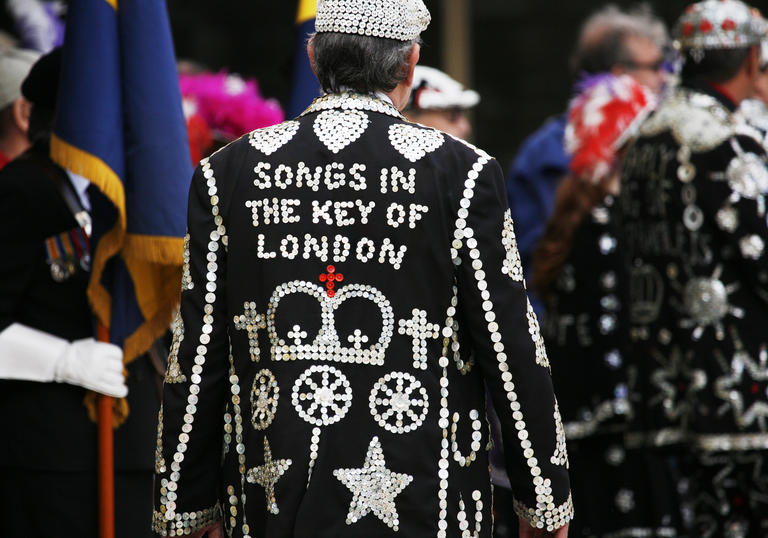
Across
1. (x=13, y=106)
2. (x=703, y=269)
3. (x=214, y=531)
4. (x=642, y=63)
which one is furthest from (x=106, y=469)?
(x=642, y=63)

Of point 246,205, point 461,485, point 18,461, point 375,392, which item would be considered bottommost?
point 18,461

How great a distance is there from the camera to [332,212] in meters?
2.50

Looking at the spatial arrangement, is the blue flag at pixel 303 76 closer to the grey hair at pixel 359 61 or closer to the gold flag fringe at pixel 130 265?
the gold flag fringe at pixel 130 265

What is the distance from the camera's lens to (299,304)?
8.16ft

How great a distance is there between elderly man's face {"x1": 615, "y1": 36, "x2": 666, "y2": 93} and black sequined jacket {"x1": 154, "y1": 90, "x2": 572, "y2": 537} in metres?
3.71

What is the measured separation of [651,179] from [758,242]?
50 centimetres

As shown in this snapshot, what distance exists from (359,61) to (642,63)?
3.78 meters

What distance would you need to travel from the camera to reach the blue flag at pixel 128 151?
11.6ft

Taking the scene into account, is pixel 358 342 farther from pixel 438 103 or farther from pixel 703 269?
pixel 438 103

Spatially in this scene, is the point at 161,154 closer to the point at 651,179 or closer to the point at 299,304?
the point at 299,304

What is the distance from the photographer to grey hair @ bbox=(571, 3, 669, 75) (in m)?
6.06

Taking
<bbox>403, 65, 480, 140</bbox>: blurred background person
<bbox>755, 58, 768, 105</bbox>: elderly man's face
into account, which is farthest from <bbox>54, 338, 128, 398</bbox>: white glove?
<bbox>755, 58, 768, 105</bbox>: elderly man's face

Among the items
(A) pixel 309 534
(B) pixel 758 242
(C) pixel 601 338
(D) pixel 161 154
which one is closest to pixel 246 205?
(A) pixel 309 534

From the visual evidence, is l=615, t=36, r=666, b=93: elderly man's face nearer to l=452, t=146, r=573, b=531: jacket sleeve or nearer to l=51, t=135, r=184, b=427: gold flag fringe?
l=51, t=135, r=184, b=427: gold flag fringe
